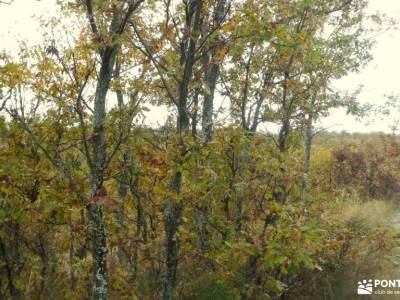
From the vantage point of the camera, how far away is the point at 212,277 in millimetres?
6758

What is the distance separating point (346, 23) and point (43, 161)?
8.92m

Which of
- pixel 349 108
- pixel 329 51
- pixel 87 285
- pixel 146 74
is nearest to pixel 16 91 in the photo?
pixel 146 74

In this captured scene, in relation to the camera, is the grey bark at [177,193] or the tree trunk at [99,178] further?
the grey bark at [177,193]

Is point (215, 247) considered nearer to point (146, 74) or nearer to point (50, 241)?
point (50, 241)

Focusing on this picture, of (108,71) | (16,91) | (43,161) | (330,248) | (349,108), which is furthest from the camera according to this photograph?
(349,108)

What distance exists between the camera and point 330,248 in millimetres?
6707

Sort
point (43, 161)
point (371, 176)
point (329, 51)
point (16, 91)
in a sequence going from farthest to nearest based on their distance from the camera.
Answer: point (371, 176) < point (329, 51) < point (43, 161) < point (16, 91)

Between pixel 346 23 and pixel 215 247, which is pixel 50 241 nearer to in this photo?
pixel 215 247

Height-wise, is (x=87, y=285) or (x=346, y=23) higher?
(x=346, y=23)

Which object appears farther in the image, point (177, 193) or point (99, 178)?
point (177, 193)

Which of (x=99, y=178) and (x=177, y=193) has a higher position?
(x=99, y=178)

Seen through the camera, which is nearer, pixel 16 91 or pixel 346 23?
pixel 16 91

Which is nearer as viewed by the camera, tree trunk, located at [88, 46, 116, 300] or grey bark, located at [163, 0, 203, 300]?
tree trunk, located at [88, 46, 116, 300]

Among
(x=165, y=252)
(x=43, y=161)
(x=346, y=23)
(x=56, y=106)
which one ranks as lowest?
(x=165, y=252)
